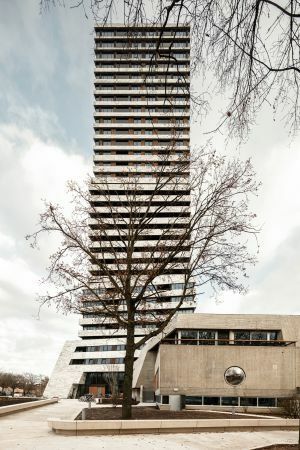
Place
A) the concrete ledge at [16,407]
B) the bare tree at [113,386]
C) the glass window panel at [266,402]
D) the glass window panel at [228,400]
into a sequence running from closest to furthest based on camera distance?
the concrete ledge at [16,407] < the glass window panel at [266,402] < the glass window panel at [228,400] < the bare tree at [113,386]

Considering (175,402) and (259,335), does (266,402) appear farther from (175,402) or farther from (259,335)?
(259,335)

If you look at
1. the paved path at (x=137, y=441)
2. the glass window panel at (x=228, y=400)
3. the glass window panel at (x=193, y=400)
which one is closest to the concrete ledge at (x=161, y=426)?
the paved path at (x=137, y=441)

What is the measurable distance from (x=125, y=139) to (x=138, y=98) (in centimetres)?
1200

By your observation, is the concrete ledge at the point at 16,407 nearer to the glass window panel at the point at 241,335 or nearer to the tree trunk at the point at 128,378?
the tree trunk at the point at 128,378

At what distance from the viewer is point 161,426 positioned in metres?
15.6

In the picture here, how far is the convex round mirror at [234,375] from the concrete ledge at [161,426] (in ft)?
38.9

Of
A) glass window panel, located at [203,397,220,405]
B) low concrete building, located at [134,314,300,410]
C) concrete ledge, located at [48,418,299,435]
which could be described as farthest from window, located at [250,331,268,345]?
concrete ledge, located at [48,418,299,435]

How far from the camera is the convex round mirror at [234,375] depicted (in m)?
29.4

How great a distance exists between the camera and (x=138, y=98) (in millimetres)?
119062

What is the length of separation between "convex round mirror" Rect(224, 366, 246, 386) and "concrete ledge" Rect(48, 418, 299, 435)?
1185 cm

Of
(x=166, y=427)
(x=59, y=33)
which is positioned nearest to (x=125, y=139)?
(x=166, y=427)

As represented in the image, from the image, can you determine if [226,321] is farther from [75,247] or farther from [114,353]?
[114,353]

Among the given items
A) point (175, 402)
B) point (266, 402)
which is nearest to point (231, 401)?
point (266, 402)

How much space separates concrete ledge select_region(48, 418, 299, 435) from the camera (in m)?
14.7
